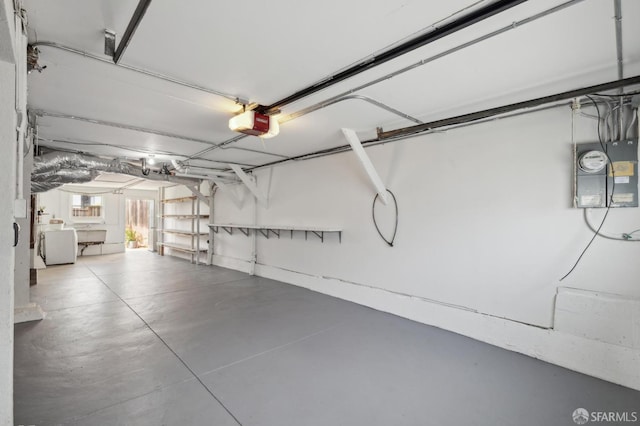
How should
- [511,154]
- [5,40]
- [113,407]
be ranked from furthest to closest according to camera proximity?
[511,154], [113,407], [5,40]

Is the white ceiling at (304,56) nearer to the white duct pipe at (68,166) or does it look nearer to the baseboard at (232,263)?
the white duct pipe at (68,166)

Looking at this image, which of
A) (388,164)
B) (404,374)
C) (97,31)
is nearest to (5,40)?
(97,31)

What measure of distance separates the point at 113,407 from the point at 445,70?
10.2ft

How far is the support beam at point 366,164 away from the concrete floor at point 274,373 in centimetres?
151

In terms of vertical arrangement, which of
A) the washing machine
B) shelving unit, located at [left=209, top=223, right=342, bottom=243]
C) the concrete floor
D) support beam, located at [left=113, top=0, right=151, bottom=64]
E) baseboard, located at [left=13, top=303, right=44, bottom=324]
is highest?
support beam, located at [left=113, top=0, right=151, bottom=64]

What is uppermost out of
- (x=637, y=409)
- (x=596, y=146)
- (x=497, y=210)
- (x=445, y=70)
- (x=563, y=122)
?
(x=445, y=70)

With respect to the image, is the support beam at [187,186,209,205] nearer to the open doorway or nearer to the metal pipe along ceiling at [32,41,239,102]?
the metal pipe along ceiling at [32,41,239,102]

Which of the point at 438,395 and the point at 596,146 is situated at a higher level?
the point at 596,146

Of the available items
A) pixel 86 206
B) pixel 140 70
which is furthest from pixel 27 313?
pixel 86 206

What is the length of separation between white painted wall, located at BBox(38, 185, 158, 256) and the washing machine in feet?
5.79

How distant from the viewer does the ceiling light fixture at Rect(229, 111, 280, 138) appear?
2514 mm

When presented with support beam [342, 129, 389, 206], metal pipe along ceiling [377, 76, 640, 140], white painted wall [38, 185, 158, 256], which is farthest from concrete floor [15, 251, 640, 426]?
white painted wall [38, 185, 158, 256]

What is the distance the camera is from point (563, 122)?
2.40 m

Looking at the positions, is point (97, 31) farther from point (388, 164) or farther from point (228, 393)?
point (388, 164)
